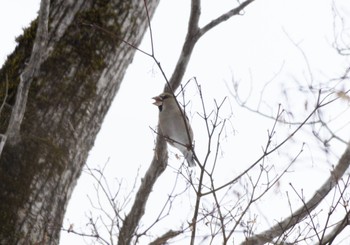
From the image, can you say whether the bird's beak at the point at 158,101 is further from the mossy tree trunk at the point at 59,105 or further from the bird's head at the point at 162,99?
the mossy tree trunk at the point at 59,105

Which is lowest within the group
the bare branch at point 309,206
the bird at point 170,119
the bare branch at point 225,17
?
the bare branch at point 309,206

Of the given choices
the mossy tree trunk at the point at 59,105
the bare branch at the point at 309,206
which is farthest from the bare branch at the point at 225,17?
the bare branch at the point at 309,206

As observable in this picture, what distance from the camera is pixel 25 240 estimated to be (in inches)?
93.4

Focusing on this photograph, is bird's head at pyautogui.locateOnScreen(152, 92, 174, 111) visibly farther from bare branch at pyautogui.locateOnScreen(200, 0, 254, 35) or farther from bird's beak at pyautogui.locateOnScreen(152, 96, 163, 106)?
bare branch at pyautogui.locateOnScreen(200, 0, 254, 35)

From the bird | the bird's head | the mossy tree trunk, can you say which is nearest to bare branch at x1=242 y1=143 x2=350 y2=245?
the bird

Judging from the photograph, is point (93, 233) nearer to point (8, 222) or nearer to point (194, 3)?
point (8, 222)

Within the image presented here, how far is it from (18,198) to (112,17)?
1.11 m

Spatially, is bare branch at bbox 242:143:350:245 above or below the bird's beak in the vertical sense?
below

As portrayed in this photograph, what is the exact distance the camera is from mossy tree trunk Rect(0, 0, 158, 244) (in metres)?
2.43

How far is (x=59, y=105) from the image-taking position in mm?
2623

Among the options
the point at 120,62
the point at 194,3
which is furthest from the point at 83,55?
the point at 194,3

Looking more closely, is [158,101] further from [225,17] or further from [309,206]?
[309,206]

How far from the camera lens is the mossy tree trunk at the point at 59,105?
243 centimetres

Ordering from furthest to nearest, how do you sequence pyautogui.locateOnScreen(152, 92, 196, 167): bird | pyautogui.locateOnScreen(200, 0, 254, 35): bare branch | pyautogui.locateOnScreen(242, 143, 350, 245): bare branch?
pyautogui.locateOnScreen(152, 92, 196, 167): bird, pyautogui.locateOnScreen(200, 0, 254, 35): bare branch, pyautogui.locateOnScreen(242, 143, 350, 245): bare branch
